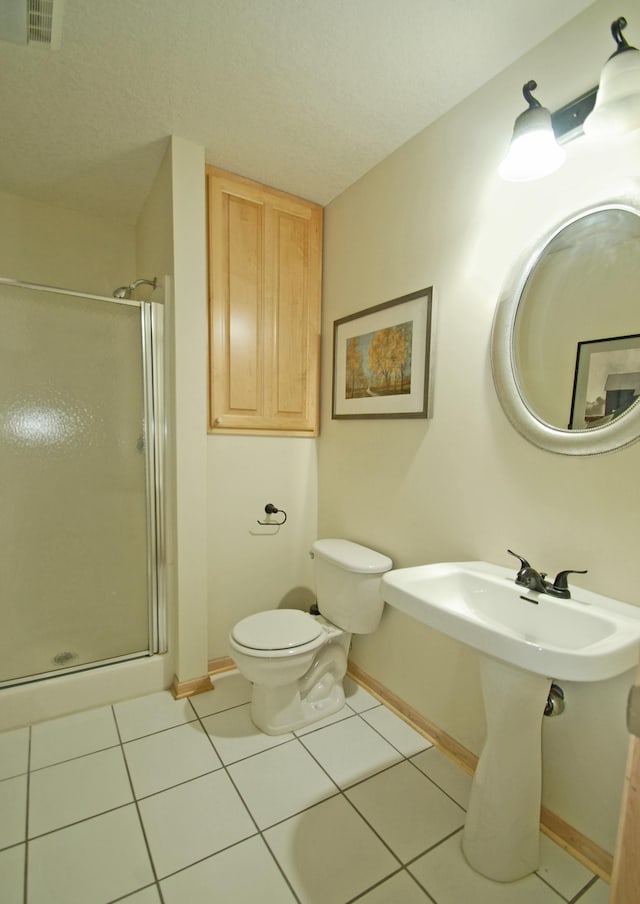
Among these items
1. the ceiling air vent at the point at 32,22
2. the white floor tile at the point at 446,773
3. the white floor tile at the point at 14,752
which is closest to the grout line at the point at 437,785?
the white floor tile at the point at 446,773

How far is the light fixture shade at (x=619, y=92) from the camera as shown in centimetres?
88

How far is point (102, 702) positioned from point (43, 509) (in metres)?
0.87

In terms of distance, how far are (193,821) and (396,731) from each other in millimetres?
798

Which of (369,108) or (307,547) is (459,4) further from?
(307,547)

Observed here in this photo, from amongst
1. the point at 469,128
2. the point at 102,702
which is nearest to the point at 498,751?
the point at 102,702

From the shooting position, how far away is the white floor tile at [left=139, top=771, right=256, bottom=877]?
1.10 metres

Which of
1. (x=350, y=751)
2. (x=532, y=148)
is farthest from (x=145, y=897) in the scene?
(x=532, y=148)

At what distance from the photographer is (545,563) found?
1.18 m

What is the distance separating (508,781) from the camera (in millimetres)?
1033

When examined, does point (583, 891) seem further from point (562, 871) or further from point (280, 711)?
point (280, 711)

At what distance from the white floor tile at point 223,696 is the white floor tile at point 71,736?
330 millimetres

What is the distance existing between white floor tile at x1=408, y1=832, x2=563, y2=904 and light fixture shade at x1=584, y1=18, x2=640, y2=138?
190 cm

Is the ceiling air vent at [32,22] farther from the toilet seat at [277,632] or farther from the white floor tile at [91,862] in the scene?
the white floor tile at [91,862]

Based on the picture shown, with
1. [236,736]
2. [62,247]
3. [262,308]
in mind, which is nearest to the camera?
[236,736]
